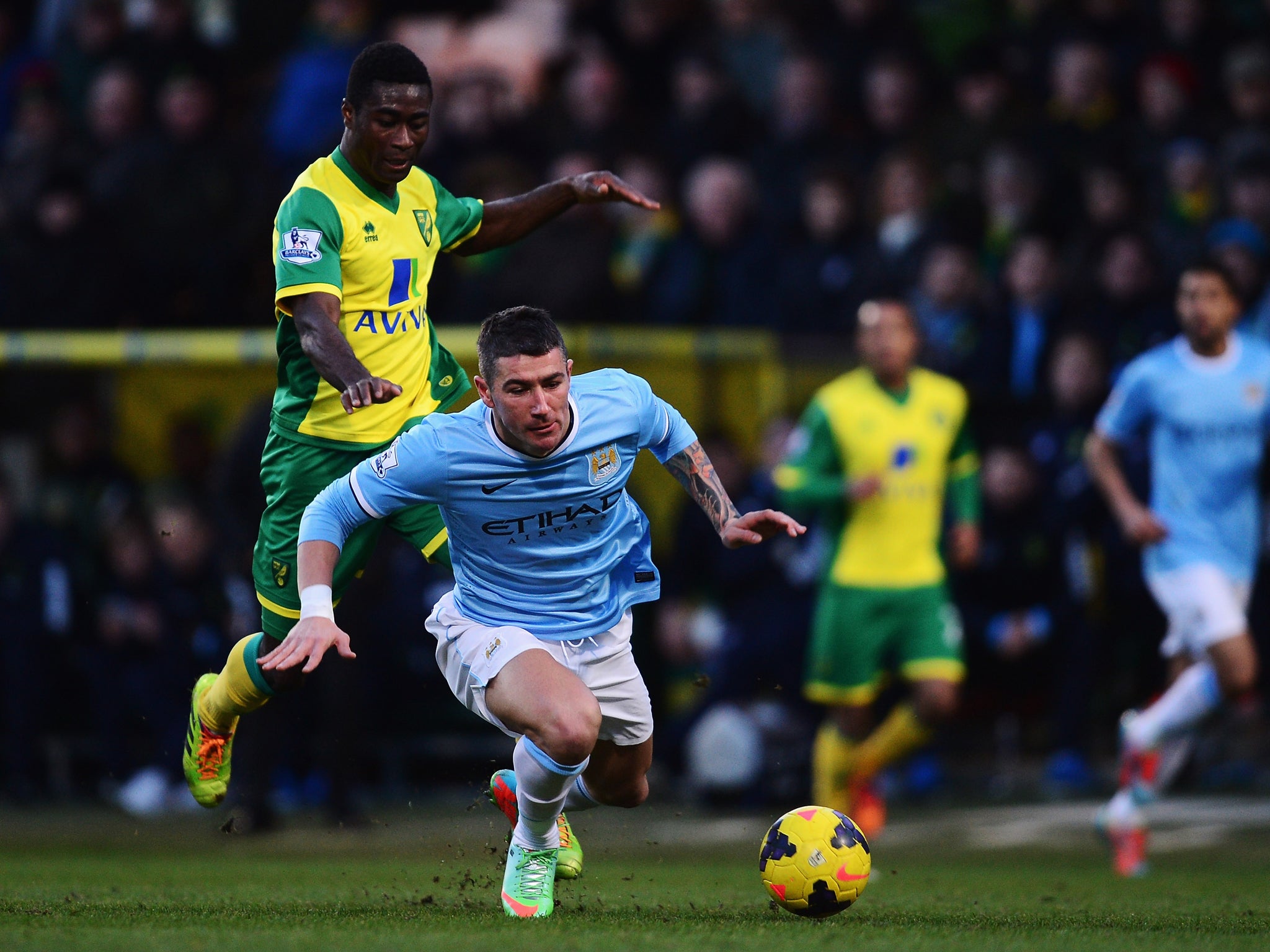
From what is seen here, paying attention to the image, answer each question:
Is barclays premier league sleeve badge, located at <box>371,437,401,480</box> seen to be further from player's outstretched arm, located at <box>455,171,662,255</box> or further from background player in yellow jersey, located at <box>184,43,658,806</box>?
player's outstretched arm, located at <box>455,171,662,255</box>

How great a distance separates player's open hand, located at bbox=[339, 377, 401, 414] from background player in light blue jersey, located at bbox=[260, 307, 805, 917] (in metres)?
0.18

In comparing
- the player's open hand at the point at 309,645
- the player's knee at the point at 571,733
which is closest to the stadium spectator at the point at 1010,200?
the player's knee at the point at 571,733

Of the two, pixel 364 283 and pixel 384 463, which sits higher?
pixel 364 283

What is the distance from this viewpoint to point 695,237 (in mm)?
12305

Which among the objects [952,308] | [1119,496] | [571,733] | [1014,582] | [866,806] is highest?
[952,308]

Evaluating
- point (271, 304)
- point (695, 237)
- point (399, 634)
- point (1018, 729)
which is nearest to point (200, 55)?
point (271, 304)

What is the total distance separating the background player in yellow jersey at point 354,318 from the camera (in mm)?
6473

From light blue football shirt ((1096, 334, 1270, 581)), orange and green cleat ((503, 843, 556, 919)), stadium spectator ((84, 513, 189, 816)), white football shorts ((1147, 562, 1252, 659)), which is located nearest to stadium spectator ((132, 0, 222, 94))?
stadium spectator ((84, 513, 189, 816))

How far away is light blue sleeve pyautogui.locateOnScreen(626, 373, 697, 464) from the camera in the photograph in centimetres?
635

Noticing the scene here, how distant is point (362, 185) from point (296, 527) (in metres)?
1.27

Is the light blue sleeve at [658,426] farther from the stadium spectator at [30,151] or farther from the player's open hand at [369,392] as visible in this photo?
the stadium spectator at [30,151]

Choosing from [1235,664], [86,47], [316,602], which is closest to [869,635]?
[1235,664]

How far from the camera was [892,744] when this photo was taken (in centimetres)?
938

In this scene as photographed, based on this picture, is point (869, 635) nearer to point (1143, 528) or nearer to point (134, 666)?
point (1143, 528)
